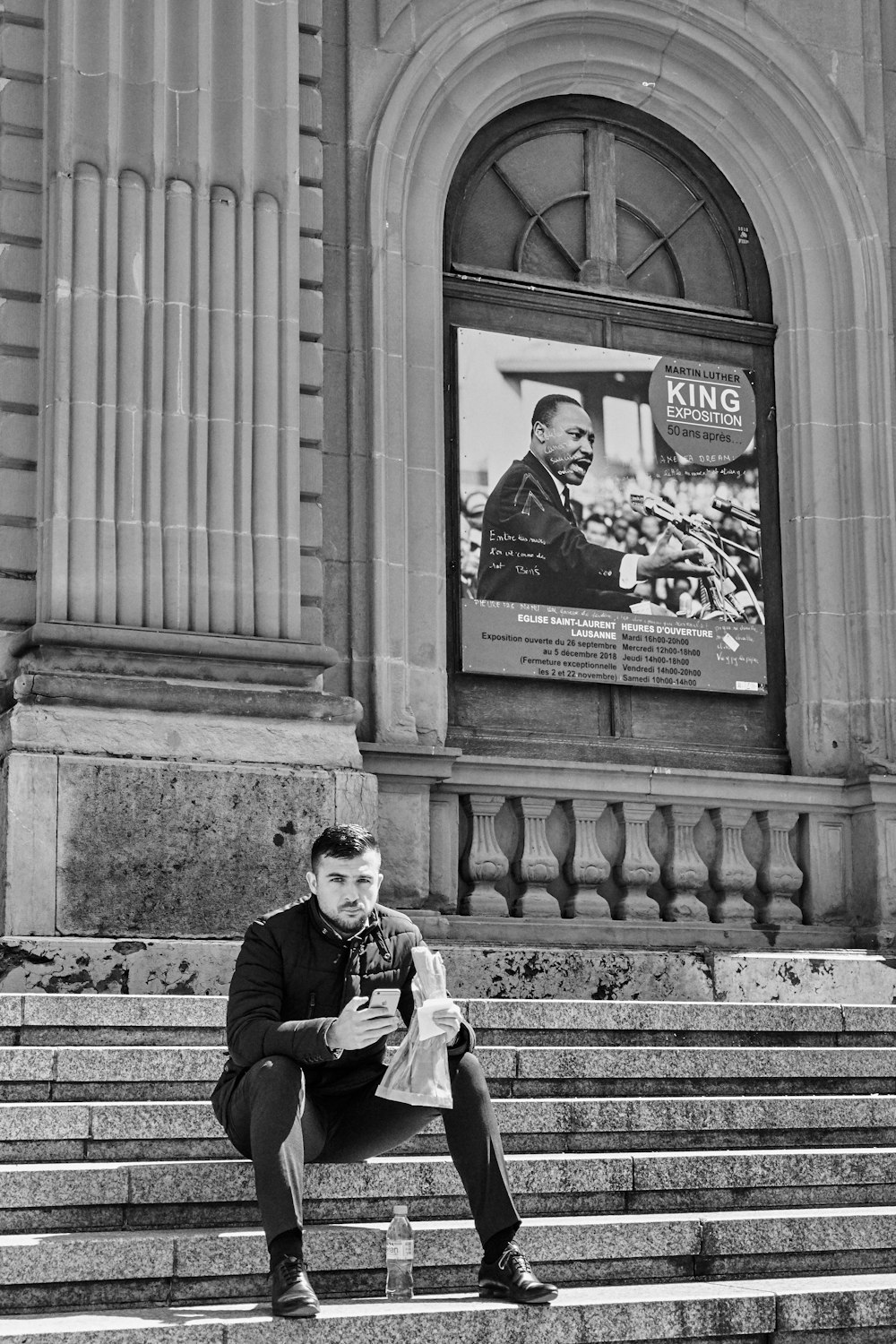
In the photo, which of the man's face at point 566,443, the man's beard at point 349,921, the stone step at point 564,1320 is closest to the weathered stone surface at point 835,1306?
the stone step at point 564,1320

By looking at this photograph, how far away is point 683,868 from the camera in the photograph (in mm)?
12133

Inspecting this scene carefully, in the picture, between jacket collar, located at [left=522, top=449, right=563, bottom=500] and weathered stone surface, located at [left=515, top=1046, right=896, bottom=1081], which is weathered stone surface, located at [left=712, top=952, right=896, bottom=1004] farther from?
jacket collar, located at [left=522, top=449, right=563, bottom=500]

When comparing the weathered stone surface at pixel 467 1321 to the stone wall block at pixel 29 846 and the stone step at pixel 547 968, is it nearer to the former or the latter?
the stone step at pixel 547 968

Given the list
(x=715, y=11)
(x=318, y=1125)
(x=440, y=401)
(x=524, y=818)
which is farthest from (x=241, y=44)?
(x=318, y=1125)

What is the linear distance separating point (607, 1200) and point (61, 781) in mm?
3611

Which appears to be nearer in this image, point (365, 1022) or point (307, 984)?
point (365, 1022)

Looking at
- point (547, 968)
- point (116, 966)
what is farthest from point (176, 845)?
point (547, 968)

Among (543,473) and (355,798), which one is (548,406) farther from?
(355,798)

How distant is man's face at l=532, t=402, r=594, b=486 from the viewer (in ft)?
41.4

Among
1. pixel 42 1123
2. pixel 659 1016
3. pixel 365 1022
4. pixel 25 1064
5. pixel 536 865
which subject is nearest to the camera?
pixel 365 1022

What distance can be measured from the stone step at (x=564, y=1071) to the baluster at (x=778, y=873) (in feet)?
11.6

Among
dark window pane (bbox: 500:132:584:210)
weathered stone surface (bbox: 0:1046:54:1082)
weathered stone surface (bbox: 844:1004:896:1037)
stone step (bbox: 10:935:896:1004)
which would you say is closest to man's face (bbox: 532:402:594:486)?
dark window pane (bbox: 500:132:584:210)

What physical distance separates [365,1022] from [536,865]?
18.3ft

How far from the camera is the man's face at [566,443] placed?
12609mm
